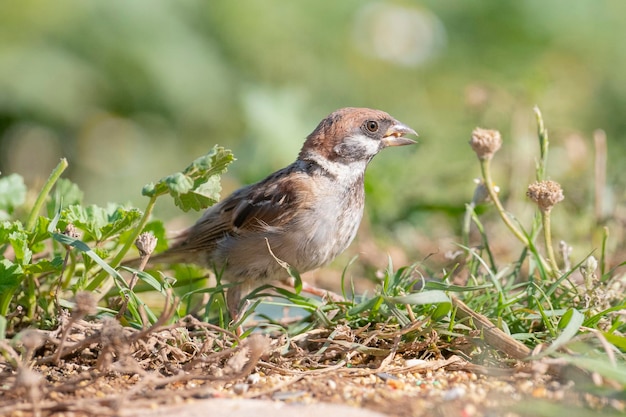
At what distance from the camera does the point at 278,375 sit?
3092 millimetres

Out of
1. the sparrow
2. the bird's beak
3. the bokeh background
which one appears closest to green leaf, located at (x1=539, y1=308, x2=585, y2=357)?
the sparrow

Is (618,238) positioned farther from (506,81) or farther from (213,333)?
(506,81)

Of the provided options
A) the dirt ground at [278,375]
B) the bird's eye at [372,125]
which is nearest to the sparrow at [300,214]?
the bird's eye at [372,125]

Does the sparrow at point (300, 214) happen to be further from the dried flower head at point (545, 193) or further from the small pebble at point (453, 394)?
the small pebble at point (453, 394)

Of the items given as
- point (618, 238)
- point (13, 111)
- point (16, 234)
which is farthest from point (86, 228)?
point (13, 111)

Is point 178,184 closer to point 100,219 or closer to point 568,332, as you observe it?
point 100,219

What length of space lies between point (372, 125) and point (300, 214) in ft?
1.86

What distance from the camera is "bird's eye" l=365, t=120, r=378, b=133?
419cm

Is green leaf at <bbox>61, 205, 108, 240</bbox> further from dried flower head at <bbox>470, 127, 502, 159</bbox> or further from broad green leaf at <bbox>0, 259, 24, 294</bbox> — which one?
dried flower head at <bbox>470, 127, 502, 159</bbox>

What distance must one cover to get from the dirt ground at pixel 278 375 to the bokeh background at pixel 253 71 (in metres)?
2.99

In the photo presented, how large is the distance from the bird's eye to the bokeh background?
1.96 metres

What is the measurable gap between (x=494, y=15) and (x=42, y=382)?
6.78 m

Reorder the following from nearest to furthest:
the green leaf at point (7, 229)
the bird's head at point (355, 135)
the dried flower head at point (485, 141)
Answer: the green leaf at point (7, 229) < the dried flower head at point (485, 141) < the bird's head at point (355, 135)

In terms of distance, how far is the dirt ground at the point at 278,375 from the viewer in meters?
2.59
